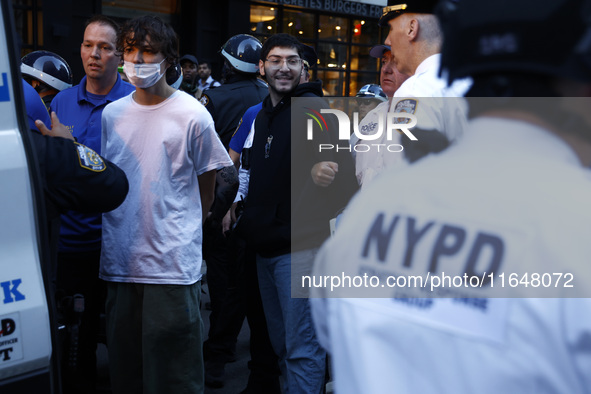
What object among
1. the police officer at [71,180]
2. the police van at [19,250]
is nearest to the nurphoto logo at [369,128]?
the police officer at [71,180]

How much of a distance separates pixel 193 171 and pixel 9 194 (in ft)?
3.97

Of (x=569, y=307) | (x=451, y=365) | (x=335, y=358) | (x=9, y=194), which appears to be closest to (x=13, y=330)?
(x=9, y=194)

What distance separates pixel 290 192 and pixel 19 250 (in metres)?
1.71

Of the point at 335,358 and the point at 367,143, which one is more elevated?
the point at 367,143

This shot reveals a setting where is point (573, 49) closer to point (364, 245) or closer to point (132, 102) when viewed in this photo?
point (364, 245)

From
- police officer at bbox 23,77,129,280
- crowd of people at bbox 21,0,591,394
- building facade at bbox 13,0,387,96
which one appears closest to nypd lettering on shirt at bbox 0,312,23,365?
police officer at bbox 23,77,129,280

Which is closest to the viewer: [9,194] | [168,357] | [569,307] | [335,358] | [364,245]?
[569,307]

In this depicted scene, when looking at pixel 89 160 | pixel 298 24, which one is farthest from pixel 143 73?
pixel 298 24

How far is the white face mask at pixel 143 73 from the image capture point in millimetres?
2936

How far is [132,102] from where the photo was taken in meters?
3.04

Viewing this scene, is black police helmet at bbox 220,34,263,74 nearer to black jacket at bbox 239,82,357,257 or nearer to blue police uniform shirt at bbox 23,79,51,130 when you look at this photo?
black jacket at bbox 239,82,357,257

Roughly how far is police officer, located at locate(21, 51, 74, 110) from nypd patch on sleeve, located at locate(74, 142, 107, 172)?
1.95m

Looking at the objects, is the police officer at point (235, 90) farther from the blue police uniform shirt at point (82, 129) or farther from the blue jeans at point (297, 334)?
the blue jeans at point (297, 334)

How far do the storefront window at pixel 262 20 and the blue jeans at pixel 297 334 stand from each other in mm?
10782
